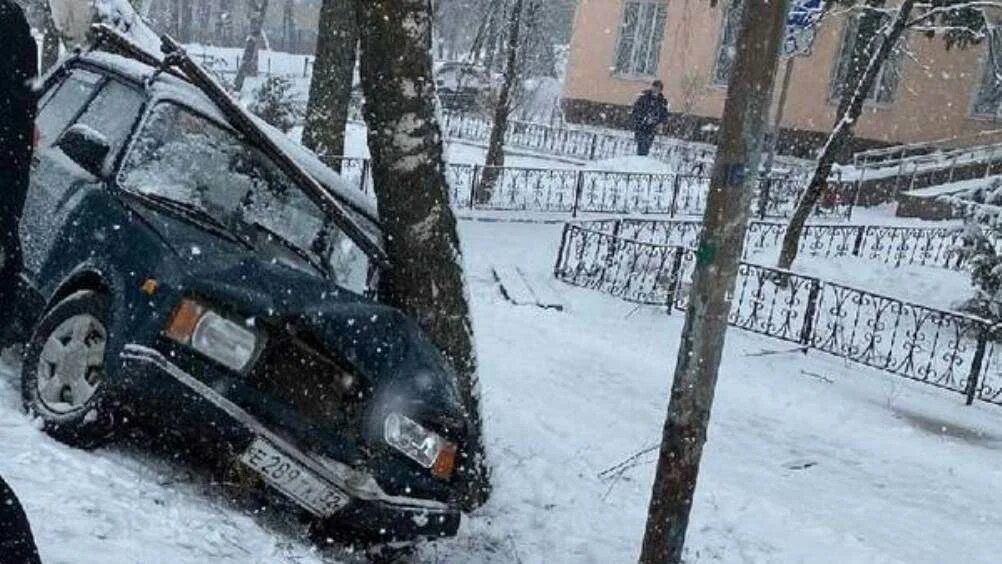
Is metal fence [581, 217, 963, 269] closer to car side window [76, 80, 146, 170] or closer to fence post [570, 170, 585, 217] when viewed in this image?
fence post [570, 170, 585, 217]

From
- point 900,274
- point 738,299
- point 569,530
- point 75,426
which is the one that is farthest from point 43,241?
point 900,274

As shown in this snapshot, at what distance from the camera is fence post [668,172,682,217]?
21.3m

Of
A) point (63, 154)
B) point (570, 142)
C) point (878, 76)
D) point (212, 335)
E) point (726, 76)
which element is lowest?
point (212, 335)

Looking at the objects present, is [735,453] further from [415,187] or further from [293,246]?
[293,246]

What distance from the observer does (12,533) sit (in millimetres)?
2277

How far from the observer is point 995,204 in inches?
647

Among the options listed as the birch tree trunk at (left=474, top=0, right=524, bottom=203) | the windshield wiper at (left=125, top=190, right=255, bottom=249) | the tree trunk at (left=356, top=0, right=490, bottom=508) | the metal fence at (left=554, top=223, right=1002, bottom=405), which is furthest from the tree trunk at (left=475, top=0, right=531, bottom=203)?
the windshield wiper at (left=125, top=190, right=255, bottom=249)

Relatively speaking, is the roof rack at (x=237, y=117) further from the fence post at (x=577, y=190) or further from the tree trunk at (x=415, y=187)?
the fence post at (x=577, y=190)

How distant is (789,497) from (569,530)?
2140 millimetres

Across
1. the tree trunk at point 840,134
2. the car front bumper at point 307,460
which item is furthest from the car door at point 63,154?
the tree trunk at point 840,134

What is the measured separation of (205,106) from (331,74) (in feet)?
19.8

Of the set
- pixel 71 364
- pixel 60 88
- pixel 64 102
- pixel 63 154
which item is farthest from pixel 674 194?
pixel 71 364

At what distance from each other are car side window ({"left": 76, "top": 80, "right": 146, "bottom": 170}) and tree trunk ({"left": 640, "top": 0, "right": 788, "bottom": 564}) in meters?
3.11

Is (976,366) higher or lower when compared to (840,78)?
lower
